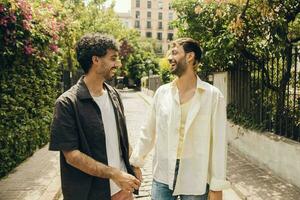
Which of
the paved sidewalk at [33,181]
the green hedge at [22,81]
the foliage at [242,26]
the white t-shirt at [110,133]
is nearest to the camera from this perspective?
the white t-shirt at [110,133]

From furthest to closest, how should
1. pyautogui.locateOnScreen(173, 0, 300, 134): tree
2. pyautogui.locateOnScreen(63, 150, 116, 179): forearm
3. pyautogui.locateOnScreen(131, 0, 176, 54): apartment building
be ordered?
pyautogui.locateOnScreen(131, 0, 176, 54): apartment building, pyautogui.locateOnScreen(173, 0, 300, 134): tree, pyautogui.locateOnScreen(63, 150, 116, 179): forearm

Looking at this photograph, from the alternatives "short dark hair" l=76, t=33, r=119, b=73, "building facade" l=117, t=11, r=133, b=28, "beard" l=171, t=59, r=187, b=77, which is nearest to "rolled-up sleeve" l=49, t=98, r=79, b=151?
"short dark hair" l=76, t=33, r=119, b=73

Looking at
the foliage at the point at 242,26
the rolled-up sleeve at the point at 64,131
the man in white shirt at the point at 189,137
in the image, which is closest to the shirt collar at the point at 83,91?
the rolled-up sleeve at the point at 64,131

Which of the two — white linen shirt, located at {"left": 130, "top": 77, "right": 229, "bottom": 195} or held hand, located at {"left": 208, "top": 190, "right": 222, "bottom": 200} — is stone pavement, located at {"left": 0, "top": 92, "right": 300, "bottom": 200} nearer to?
white linen shirt, located at {"left": 130, "top": 77, "right": 229, "bottom": 195}

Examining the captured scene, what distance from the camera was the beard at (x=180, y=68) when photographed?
10.7ft

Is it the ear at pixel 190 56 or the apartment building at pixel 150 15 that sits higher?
the apartment building at pixel 150 15

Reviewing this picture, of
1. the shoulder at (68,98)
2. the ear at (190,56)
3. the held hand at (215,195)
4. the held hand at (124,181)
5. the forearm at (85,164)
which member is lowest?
the held hand at (215,195)

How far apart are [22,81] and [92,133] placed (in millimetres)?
5882

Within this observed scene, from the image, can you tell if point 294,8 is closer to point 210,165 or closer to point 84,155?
point 210,165

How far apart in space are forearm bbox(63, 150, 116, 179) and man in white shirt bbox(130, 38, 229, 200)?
2.19 ft

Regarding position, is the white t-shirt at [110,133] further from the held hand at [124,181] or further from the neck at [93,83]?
the held hand at [124,181]

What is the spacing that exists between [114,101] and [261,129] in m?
5.90

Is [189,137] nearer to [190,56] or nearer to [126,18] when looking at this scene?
[190,56]

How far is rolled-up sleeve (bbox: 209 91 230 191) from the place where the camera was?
2982 millimetres
